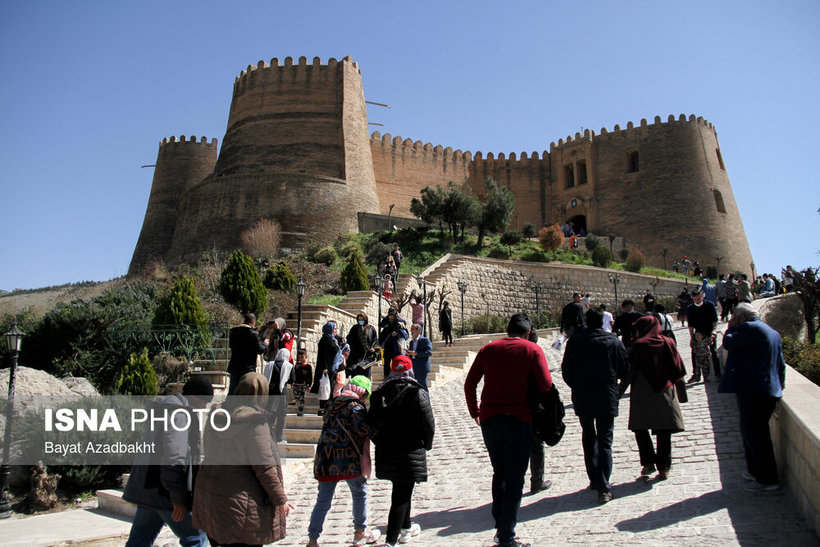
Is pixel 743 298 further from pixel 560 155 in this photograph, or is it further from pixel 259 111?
pixel 560 155

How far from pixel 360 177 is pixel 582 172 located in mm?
12983

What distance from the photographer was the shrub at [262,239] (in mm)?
24609

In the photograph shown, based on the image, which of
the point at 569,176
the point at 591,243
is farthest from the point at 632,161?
the point at 591,243

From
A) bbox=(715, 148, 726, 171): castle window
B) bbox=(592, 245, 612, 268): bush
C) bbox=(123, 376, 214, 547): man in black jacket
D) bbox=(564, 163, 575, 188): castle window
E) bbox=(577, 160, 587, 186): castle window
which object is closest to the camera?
bbox=(123, 376, 214, 547): man in black jacket

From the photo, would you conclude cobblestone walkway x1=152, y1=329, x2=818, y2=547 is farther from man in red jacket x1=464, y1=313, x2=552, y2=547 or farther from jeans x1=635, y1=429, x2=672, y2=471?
man in red jacket x1=464, y1=313, x2=552, y2=547

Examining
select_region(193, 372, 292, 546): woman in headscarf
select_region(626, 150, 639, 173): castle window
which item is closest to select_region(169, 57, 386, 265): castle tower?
select_region(626, 150, 639, 173): castle window

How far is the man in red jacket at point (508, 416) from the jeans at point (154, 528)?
5.63 feet

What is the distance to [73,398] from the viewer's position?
27.1ft

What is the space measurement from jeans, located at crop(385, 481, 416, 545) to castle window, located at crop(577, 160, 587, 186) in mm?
32717

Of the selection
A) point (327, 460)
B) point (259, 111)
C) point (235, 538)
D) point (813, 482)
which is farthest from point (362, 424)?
point (259, 111)

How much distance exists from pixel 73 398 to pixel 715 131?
33745 mm

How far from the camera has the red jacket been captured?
403 centimetres

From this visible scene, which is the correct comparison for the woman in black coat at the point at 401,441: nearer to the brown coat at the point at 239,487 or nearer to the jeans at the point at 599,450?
the brown coat at the point at 239,487

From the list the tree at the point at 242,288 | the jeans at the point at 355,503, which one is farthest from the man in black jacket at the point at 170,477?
the tree at the point at 242,288
